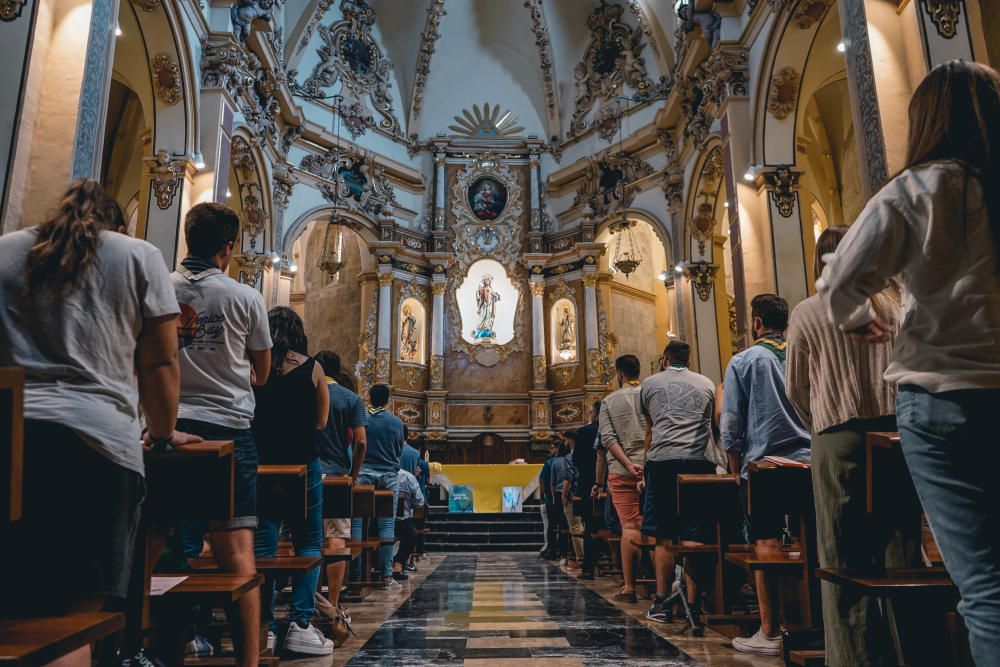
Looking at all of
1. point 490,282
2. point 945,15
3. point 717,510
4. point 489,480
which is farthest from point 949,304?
point 490,282

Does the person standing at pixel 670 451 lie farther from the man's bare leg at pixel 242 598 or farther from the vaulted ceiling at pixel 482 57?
the vaulted ceiling at pixel 482 57

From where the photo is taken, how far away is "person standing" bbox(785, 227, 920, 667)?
2.30m

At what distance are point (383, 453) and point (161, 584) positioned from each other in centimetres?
412

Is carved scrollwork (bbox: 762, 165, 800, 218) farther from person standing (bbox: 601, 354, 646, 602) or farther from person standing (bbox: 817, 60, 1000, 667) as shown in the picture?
person standing (bbox: 817, 60, 1000, 667)

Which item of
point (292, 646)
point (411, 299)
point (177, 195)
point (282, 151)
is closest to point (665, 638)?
point (292, 646)

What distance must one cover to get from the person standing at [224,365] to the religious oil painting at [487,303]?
558 inches

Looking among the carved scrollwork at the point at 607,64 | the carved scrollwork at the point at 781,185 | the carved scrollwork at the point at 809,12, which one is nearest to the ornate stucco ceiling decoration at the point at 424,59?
the carved scrollwork at the point at 607,64

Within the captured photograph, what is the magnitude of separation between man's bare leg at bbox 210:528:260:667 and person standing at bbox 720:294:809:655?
220 centimetres

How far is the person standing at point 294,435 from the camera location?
3.33 m

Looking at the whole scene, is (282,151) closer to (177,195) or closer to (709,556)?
(177,195)

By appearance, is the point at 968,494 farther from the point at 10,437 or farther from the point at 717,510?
the point at 717,510

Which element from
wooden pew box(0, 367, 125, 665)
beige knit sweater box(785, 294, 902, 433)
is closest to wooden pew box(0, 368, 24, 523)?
wooden pew box(0, 367, 125, 665)

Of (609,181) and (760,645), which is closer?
(760,645)

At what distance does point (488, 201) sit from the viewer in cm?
1755
